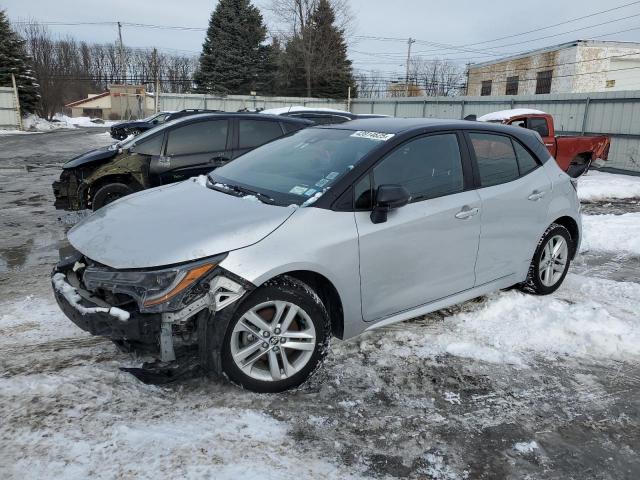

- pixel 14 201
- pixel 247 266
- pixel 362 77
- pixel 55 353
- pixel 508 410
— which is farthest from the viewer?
pixel 362 77

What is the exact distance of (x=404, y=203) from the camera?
11.0ft

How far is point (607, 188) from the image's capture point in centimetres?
1142

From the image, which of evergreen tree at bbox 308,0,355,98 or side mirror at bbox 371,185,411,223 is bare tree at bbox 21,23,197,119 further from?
side mirror at bbox 371,185,411,223

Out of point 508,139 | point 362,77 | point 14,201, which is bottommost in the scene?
point 14,201

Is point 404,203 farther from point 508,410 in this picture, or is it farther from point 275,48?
point 275,48

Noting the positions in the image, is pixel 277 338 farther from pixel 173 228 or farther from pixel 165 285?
pixel 173 228

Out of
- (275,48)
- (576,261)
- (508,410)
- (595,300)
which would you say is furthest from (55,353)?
(275,48)

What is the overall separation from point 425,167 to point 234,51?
4326 cm

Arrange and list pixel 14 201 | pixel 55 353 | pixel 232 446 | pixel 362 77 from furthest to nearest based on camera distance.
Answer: pixel 362 77, pixel 14 201, pixel 55 353, pixel 232 446

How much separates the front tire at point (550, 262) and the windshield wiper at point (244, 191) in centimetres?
264

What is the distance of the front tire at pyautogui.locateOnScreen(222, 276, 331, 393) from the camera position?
2936 mm

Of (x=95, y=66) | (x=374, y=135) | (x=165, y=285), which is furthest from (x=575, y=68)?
(x=95, y=66)

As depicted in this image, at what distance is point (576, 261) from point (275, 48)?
43.8m

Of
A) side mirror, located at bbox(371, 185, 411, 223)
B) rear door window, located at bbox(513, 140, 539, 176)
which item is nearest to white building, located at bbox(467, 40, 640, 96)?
rear door window, located at bbox(513, 140, 539, 176)
